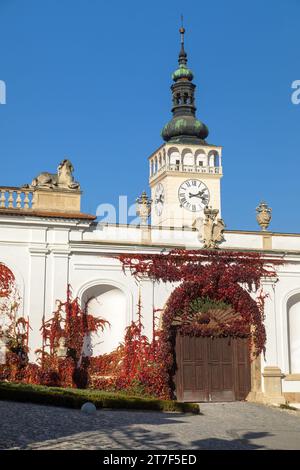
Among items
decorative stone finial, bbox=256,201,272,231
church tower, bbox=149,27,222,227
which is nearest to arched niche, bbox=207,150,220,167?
church tower, bbox=149,27,222,227

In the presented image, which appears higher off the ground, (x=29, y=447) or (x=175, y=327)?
(x=175, y=327)

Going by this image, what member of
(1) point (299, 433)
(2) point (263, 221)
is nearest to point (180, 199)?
(2) point (263, 221)

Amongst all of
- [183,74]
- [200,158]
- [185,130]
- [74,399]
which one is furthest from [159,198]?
[74,399]

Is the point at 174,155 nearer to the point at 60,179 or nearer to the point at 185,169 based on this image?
the point at 185,169

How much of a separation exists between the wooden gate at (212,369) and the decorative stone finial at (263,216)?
474 centimetres

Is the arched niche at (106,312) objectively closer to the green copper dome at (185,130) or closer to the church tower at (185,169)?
the church tower at (185,169)

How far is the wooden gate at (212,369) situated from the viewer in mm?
25281

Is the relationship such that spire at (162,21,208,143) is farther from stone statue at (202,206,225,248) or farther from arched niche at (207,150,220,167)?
stone statue at (202,206,225,248)

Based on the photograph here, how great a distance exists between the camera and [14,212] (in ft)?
79.2

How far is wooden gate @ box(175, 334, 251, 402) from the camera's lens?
995 inches

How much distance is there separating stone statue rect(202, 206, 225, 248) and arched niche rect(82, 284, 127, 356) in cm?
391

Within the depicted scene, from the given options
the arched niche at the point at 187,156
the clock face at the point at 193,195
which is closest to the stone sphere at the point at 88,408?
the clock face at the point at 193,195

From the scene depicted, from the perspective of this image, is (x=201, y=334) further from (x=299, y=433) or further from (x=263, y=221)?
(x=299, y=433)

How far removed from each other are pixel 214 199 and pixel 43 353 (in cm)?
4456
